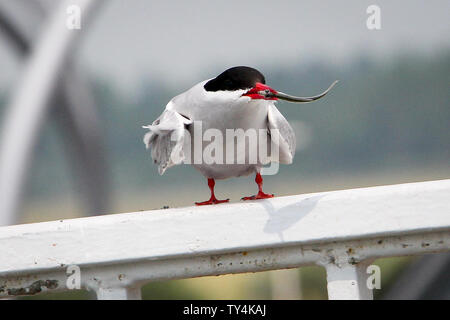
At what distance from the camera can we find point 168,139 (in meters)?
2.55

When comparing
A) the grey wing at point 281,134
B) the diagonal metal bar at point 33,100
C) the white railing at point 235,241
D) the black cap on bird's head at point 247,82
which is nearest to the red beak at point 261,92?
the black cap on bird's head at point 247,82

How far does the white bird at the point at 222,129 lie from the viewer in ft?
8.14

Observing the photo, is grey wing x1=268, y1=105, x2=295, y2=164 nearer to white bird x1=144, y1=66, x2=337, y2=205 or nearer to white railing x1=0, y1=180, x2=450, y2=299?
white bird x1=144, y1=66, x2=337, y2=205

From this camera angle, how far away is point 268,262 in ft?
5.16

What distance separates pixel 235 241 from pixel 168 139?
3.46 feet

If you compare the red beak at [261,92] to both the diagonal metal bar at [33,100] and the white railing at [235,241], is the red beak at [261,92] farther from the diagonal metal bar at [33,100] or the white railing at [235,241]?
the diagonal metal bar at [33,100]

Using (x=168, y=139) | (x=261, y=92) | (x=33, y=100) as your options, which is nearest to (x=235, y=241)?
(x=261, y=92)

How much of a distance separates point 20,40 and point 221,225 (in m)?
7.04

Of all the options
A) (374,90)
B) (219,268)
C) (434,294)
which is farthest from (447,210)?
(374,90)

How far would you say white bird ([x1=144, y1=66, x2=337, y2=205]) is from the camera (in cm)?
248

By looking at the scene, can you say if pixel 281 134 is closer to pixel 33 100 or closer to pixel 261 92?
pixel 261 92

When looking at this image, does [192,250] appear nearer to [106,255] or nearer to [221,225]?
[221,225]
